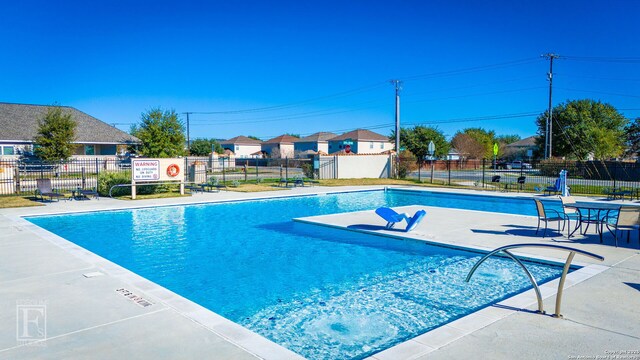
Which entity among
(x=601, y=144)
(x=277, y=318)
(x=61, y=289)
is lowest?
(x=277, y=318)

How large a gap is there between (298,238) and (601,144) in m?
42.9

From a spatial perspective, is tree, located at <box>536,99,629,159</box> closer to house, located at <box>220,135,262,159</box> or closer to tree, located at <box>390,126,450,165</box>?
tree, located at <box>390,126,450,165</box>

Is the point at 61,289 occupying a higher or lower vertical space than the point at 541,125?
lower

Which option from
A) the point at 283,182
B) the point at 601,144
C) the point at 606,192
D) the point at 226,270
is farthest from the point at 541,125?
the point at 226,270

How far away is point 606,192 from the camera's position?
65.9 ft

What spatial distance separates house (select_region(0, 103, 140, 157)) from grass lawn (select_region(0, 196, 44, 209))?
20356mm

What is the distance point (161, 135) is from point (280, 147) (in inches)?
1788

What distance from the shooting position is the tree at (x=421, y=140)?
50.8 metres

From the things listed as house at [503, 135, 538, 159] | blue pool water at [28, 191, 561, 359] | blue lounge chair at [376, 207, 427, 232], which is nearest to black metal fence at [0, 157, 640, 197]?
blue pool water at [28, 191, 561, 359]

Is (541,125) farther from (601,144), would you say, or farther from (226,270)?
(226,270)

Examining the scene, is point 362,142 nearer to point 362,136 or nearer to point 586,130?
point 362,136

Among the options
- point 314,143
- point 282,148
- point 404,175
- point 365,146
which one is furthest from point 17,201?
point 282,148

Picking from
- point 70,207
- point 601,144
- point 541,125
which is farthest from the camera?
point 541,125

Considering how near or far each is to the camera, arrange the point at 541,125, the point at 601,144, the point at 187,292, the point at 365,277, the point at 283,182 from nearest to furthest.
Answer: the point at 187,292 < the point at 365,277 < the point at 283,182 < the point at 601,144 < the point at 541,125
